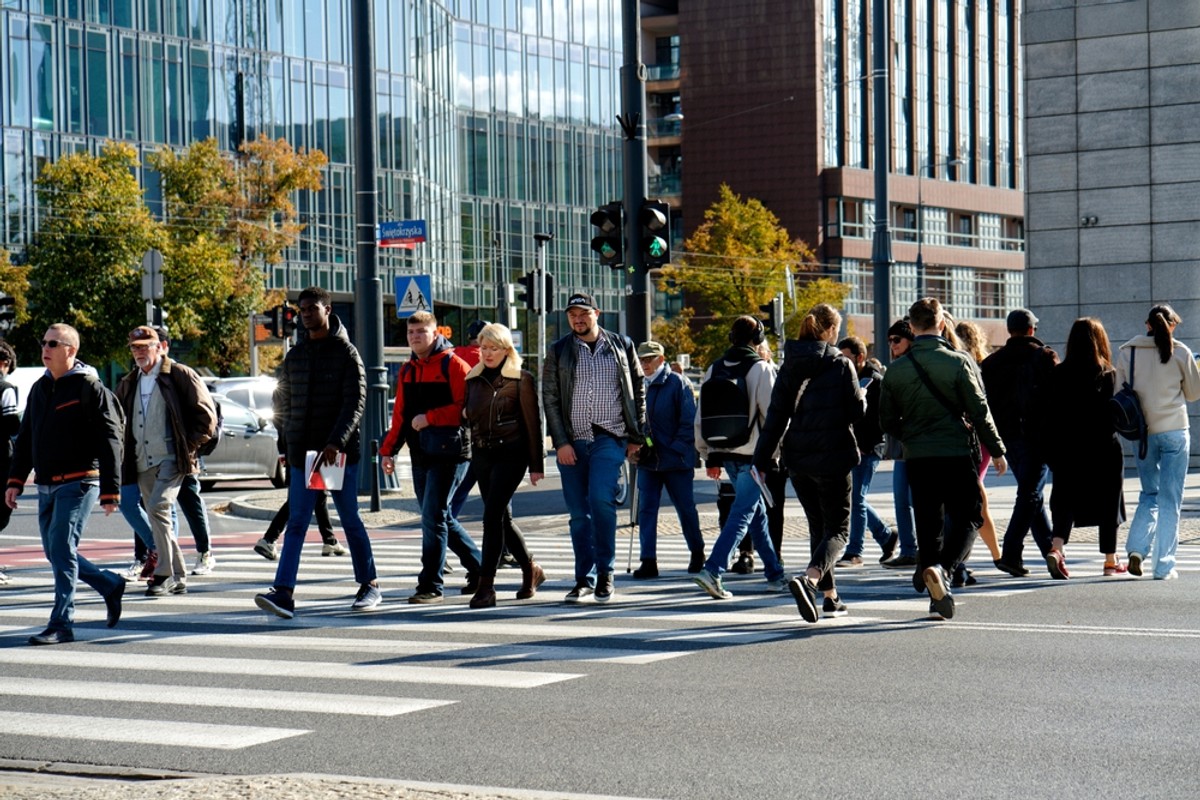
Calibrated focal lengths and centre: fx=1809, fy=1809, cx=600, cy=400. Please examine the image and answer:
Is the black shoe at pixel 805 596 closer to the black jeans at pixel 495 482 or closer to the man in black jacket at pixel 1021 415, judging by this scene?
the black jeans at pixel 495 482

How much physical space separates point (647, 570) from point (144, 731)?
20.6 ft

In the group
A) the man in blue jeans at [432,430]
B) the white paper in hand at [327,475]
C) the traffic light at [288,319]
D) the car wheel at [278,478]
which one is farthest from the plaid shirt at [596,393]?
the traffic light at [288,319]

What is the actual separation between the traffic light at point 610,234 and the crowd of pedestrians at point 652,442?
14.8 feet

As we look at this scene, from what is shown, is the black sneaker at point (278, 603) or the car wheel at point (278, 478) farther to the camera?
Result: the car wheel at point (278, 478)

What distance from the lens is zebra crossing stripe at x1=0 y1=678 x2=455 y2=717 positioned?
7.62 metres

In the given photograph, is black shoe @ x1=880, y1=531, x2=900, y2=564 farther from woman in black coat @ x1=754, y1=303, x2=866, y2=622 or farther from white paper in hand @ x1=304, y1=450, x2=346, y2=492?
white paper in hand @ x1=304, y1=450, x2=346, y2=492

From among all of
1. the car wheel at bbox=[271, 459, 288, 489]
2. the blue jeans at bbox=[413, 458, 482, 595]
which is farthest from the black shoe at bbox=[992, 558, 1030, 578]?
the car wheel at bbox=[271, 459, 288, 489]

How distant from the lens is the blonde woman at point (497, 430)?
11109 millimetres

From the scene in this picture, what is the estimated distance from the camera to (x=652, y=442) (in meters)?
13.4

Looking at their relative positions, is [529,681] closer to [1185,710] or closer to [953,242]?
[1185,710]

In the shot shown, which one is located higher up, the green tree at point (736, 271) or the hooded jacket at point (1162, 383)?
the green tree at point (736, 271)

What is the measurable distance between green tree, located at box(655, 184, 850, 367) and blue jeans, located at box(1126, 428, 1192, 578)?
153ft

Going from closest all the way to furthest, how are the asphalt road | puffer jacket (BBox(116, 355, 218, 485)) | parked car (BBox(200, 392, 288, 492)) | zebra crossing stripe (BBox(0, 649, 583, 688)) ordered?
the asphalt road < zebra crossing stripe (BBox(0, 649, 583, 688)) < puffer jacket (BBox(116, 355, 218, 485)) < parked car (BBox(200, 392, 288, 492))

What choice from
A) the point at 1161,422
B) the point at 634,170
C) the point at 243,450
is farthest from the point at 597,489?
the point at 243,450
